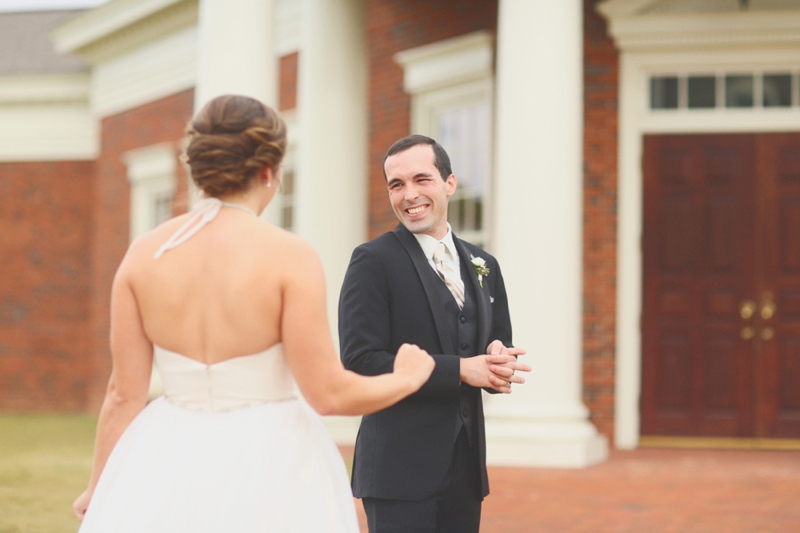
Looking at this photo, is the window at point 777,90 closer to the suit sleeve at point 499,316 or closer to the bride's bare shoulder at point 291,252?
the suit sleeve at point 499,316

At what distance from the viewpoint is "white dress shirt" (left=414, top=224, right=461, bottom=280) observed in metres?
3.01

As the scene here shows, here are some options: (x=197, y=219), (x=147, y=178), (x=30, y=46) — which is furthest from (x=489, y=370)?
(x=30, y=46)

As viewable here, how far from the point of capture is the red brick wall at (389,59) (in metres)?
10.2

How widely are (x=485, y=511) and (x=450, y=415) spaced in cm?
334

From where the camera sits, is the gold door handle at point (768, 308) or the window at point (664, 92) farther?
the window at point (664, 92)

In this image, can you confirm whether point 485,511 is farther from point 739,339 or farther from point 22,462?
point 22,462

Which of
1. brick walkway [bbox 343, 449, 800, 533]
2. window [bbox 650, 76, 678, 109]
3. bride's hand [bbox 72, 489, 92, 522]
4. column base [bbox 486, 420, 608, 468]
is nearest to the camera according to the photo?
bride's hand [bbox 72, 489, 92, 522]

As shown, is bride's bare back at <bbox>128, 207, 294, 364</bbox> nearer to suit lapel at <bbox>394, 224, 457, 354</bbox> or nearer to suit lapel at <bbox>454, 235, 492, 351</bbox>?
suit lapel at <bbox>394, 224, 457, 354</bbox>

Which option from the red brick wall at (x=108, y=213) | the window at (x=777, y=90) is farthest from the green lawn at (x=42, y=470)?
the window at (x=777, y=90)

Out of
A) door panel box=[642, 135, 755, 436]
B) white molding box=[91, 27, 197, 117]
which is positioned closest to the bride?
door panel box=[642, 135, 755, 436]

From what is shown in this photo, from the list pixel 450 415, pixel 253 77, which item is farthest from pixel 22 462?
pixel 450 415

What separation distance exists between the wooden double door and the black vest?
6.46 meters

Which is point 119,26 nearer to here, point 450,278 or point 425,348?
point 450,278

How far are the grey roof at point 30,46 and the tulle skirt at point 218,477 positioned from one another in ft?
47.0
